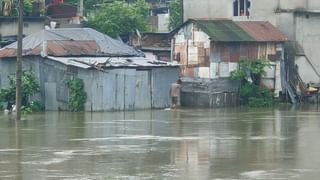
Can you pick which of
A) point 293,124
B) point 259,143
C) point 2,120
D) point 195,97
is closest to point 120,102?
point 195,97

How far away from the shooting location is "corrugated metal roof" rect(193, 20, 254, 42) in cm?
3647

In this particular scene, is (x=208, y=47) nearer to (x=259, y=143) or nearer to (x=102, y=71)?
(x=102, y=71)

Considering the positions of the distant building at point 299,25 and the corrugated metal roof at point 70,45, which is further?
the distant building at point 299,25

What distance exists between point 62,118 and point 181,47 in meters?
11.0

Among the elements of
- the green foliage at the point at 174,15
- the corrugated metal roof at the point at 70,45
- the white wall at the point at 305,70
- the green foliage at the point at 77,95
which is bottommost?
the green foliage at the point at 77,95

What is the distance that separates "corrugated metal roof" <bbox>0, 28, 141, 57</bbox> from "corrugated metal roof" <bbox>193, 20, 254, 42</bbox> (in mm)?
3096

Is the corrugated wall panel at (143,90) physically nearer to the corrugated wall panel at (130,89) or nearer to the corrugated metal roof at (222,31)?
the corrugated wall panel at (130,89)

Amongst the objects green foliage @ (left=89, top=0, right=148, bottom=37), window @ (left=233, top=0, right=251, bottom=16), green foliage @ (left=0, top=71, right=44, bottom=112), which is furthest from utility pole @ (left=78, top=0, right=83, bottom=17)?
green foliage @ (left=0, top=71, right=44, bottom=112)

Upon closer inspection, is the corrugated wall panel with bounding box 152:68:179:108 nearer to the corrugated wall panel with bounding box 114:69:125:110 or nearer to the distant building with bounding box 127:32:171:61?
the corrugated wall panel with bounding box 114:69:125:110

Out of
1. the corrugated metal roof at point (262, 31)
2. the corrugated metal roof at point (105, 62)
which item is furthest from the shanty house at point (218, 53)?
the corrugated metal roof at point (105, 62)

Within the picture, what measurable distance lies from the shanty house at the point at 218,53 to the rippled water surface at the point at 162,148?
824 centimetres

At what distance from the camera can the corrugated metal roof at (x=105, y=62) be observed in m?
32.9

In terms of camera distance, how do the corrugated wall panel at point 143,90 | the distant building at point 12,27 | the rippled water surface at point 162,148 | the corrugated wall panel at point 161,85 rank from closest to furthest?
the rippled water surface at point 162,148 → the corrugated wall panel at point 143,90 → the corrugated wall panel at point 161,85 → the distant building at point 12,27

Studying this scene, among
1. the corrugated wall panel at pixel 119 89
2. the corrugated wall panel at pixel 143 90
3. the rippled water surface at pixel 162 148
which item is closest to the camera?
the rippled water surface at pixel 162 148
